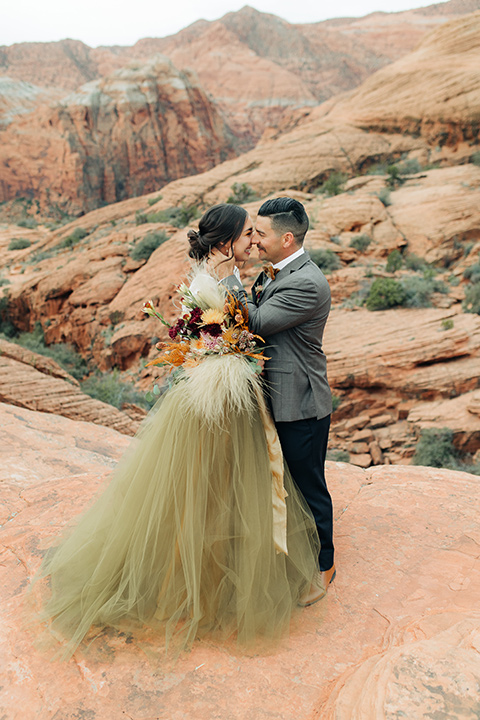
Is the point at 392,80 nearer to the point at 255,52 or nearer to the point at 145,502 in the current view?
the point at 145,502

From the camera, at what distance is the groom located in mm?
2092

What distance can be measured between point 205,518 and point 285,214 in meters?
1.50

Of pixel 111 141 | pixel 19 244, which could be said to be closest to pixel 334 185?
pixel 19 244

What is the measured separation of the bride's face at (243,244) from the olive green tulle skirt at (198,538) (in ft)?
1.90

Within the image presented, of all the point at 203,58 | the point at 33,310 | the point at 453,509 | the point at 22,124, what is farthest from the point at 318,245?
the point at 203,58

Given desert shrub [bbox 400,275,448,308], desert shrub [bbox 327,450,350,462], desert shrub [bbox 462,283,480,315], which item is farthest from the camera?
desert shrub [bbox 400,275,448,308]

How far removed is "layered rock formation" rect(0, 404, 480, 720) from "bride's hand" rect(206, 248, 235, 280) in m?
1.77

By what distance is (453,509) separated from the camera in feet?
10.4

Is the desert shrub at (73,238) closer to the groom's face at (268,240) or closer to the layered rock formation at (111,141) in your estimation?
the layered rock formation at (111,141)

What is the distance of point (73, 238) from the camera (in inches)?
752

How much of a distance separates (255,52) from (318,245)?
49829 mm

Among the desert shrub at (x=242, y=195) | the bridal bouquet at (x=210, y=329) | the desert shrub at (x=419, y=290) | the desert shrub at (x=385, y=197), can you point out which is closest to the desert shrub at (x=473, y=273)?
the desert shrub at (x=419, y=290)

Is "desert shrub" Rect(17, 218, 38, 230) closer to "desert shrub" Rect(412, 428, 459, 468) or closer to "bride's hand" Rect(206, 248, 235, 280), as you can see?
"desert shrub" Rect(412, 428, 459, 468)

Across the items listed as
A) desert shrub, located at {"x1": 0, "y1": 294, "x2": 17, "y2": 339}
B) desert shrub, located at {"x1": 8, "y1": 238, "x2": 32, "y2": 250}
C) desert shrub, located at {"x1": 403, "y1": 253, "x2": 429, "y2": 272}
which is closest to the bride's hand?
desert shrub, located at {"x1": 403, "y1": 253, "x2": 429, "y2": 272}
